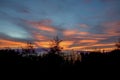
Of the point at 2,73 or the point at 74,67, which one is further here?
the point at 74,67

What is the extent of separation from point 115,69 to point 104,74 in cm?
130

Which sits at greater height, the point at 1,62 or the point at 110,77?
the point at 1,62

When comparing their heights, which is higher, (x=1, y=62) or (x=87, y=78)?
(x=1, y=62)

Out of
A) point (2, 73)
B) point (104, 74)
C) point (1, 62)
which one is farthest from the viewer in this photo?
point (1, 62)

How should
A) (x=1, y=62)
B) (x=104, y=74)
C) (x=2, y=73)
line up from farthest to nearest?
(x=1, y=62) → (x=104, y=74) → (x=2, y=73)

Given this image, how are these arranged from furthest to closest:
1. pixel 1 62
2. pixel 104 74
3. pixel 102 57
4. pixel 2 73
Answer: pixel 102 57
pixel 1 62
pixel 104 74
pixel 2 73

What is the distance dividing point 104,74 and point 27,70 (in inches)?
207

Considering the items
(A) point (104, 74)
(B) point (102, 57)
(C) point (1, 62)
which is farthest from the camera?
(B) point (102, 57)

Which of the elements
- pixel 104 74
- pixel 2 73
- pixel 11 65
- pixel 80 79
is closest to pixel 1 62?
pixel 11 65

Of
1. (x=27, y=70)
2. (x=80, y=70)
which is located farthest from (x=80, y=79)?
(x=27, y=70)

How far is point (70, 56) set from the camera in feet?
67.6

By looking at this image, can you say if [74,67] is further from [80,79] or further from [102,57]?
[102,57]

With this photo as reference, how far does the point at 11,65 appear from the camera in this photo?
15992 millimetres

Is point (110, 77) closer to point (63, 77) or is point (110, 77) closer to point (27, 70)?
point (63, 77)
